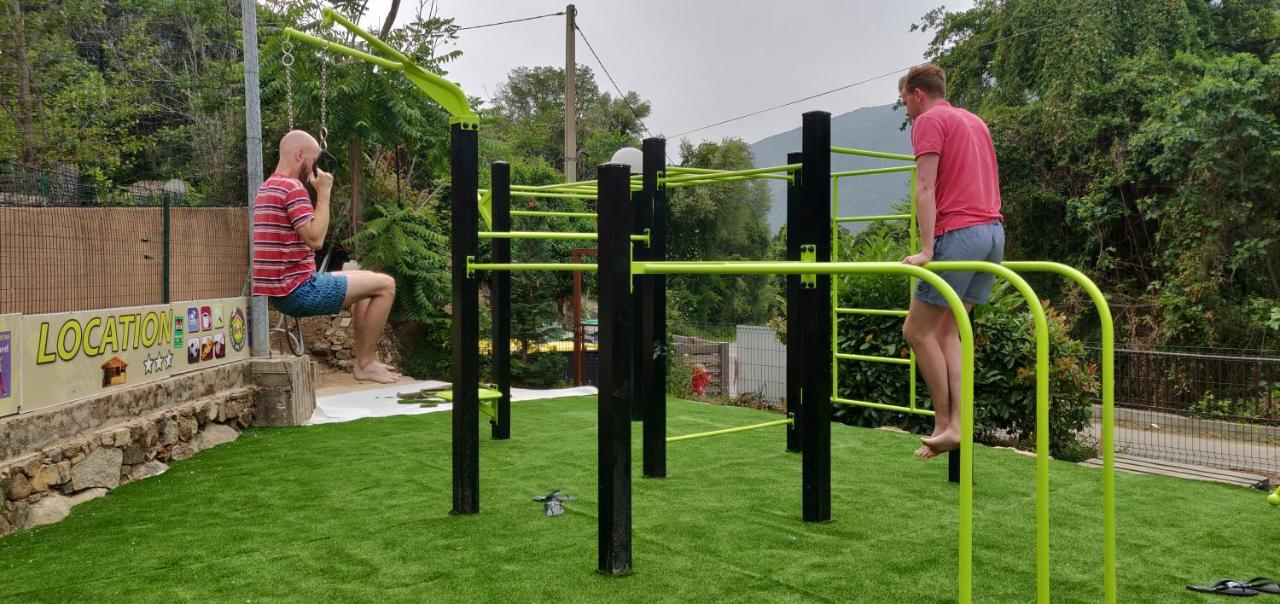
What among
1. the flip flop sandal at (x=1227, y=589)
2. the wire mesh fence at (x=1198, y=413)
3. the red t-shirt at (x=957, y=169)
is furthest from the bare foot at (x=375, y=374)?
the wire mesh fence at (x=1198, y=413)

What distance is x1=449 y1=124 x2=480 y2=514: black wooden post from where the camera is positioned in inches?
157

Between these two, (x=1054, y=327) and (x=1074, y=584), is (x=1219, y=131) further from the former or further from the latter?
(x=1074, y=584)

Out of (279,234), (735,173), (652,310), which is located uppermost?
(735,173)

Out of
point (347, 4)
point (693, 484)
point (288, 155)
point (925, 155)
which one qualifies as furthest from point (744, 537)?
point (347, 4)

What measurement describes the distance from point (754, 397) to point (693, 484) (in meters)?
5.76

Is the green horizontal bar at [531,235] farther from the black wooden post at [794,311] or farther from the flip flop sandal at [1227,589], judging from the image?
the flip flop sandal at [1227,589]

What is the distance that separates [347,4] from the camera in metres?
12.9

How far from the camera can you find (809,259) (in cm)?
417

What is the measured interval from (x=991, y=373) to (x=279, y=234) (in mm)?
5171

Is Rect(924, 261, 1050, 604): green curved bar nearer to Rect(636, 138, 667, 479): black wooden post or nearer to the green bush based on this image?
Rect(636, 138, 667, 479): black wooden post

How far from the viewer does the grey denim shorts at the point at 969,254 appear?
136 inches

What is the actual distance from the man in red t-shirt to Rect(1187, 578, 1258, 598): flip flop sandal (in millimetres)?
943

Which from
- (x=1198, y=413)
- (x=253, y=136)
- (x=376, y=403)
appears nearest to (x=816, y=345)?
(x=253, y=136)

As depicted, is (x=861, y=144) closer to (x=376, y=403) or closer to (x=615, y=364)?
(x=376, y=403)
